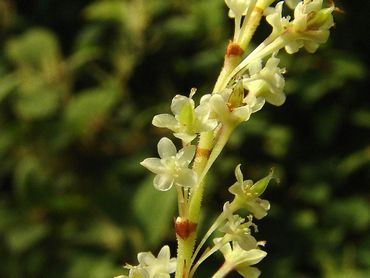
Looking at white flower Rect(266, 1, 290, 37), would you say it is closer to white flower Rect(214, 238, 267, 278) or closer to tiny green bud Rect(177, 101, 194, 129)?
tiny green bud Rect(177, 101, 194, 129)

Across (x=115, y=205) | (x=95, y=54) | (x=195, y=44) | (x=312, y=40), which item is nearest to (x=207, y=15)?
(x=195, y=44)

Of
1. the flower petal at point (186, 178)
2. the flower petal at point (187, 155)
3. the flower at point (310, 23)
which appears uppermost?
the flower at point (310, 23)

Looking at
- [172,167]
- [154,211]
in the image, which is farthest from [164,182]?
[154,211]

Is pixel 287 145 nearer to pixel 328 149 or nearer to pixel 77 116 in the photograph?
pixel 328 149

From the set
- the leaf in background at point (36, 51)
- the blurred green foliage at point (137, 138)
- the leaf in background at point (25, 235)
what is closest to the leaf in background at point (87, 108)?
the blurred green foliage at point (137, 138)

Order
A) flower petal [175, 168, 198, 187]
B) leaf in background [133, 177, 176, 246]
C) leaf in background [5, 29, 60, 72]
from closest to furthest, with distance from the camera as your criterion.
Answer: flower petal [175, 168, 198, 187] → leaf in background [133, 177, 176, 246] → leaf in background [5, 29, 60, 72]

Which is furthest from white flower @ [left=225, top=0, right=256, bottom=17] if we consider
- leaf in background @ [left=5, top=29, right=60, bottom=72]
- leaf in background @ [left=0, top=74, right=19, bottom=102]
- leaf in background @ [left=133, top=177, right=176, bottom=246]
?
leaf in background @ [left=5, top=29, right=60, bottom=72]

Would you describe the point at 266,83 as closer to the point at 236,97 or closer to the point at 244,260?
the point at 236,97

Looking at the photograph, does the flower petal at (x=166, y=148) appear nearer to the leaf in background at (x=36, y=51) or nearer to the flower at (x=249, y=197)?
the flower at (x=249, y=197)
